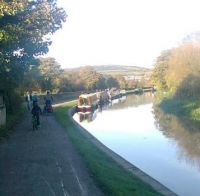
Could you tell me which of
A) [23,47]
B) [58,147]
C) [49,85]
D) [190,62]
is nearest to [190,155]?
[58,147]

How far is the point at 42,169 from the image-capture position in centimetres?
1298

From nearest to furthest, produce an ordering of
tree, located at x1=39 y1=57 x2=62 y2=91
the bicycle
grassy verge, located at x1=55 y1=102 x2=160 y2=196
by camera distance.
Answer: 1. grassy verge, located at x1=55 y1=102 x2=160 y2=196
2. the bicycle
3. tree, located at x1=39 y1=57 x2=62 y2=91

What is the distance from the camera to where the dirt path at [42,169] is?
10594 millimetres

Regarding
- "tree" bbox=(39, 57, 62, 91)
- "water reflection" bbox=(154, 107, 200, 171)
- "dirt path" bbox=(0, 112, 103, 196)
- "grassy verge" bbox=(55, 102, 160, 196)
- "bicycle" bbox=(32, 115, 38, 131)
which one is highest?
"tree" bbox=(39, 57, 62, 91)

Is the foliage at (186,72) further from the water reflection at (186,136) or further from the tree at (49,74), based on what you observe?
the tree at (49,74)

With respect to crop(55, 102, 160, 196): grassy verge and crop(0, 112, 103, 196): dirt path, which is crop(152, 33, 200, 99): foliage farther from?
crop(55, 102, 160, 196): grassy verge

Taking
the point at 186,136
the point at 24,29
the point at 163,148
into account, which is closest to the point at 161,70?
the point at 186,136

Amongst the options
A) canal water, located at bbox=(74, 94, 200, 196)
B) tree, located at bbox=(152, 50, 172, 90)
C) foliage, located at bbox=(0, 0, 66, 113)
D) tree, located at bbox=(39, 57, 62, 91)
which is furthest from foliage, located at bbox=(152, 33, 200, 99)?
foliage, located at bbox=(0, 0, 66, 113)

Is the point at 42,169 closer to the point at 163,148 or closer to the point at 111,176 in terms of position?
the point at 111,176

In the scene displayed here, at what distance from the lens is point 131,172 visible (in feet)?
47.6

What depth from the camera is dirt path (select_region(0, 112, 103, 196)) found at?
34.8 ft

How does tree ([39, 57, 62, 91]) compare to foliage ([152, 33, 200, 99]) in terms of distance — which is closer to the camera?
foliage ([152, 33, 200, 99])

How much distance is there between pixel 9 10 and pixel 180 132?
17.9 m

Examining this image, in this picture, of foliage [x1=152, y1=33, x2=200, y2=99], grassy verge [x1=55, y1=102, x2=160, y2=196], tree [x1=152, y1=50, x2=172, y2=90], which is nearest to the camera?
grassy verge [x1=55, y1=102, x2=160, y2=196]
